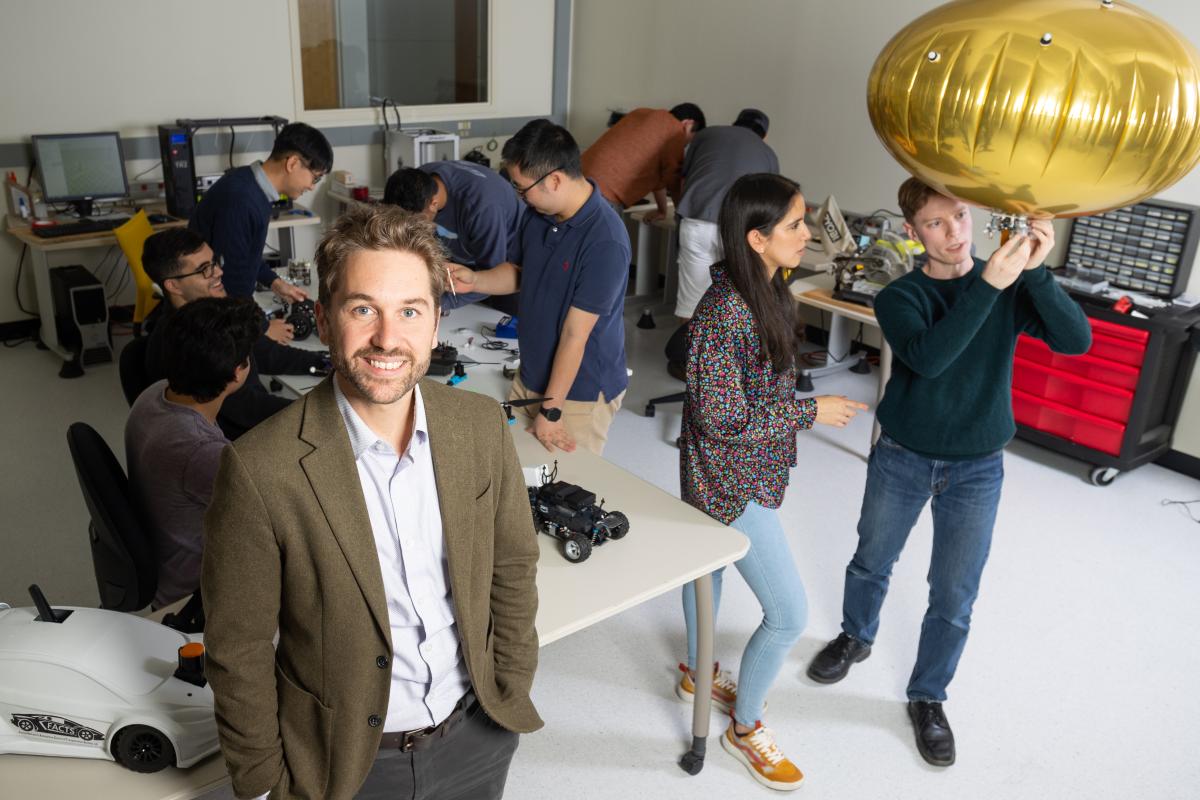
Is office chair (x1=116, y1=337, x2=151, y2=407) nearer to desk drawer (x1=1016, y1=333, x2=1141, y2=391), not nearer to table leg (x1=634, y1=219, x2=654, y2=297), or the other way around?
desk drawer (x1=1016, y1=333, x2=1141, y2=391)

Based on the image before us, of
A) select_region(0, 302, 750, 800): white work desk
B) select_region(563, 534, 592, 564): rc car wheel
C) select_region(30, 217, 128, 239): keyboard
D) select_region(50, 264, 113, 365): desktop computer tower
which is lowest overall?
select_region(50, 264, 113, 365): desktop computer tower

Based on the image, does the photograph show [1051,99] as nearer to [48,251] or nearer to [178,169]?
[178,169]

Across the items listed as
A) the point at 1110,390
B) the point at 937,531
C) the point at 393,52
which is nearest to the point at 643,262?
the point at 393,52

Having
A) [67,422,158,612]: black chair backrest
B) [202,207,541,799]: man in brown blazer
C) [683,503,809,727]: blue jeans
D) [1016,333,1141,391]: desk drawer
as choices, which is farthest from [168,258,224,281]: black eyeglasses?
[1016,333,1141,391]: desk drawer

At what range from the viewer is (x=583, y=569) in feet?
7.20

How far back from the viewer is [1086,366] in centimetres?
423

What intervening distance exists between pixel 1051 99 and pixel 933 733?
1.89 m

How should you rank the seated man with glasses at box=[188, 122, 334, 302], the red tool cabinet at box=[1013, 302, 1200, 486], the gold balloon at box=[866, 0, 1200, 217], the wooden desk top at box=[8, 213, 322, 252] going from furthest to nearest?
the wooden desk top at box=[8, 213, 322, 252]
the red tool cabinet at box=[1013, 302, 1200, 486]
the seated man with glasses at box=[188, 122, 334, 302]
the gold balloon at box=[866, 0, 1200, 217]

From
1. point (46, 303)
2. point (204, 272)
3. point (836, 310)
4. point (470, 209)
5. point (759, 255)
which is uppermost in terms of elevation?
point (759, 255)

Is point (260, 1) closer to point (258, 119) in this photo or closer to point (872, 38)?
point (258, 119)

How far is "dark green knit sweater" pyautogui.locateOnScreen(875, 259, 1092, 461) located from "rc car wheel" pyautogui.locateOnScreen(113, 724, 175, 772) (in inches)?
66.4

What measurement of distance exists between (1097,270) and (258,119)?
4.38 m

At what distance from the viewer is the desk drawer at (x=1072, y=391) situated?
13.6 feet

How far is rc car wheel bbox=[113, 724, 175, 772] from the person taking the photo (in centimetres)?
158
